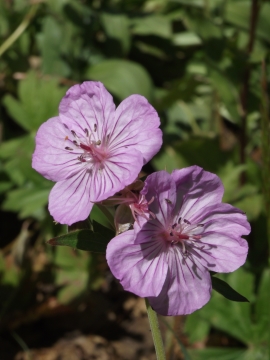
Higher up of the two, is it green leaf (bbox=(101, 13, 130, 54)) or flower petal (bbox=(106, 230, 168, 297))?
flower petal (bbox=(106, 230, 168, 297))

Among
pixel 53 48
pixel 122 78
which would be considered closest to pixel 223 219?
pixel 122 78

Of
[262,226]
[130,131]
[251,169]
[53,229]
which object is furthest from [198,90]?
[130,131]

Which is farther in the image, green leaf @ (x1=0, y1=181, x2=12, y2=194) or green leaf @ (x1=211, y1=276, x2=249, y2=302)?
green leaf @ (x1=0, y1=181, x2=12, y2=194)

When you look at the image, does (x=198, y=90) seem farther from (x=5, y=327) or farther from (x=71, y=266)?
(x=5, y=327)

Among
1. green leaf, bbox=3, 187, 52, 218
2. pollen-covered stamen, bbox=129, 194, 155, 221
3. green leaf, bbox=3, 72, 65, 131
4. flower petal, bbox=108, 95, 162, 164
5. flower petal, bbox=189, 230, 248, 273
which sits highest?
flower petal, bbox=108, 95, 162, 164

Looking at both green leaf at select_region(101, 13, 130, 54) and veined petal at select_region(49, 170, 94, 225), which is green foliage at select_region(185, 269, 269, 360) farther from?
green leaf at select_region(101, 13, 130, 54)

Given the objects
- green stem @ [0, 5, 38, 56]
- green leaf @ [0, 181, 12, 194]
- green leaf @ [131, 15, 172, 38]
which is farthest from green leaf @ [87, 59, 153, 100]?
green leaf @ [0, 181, 12, 194]
